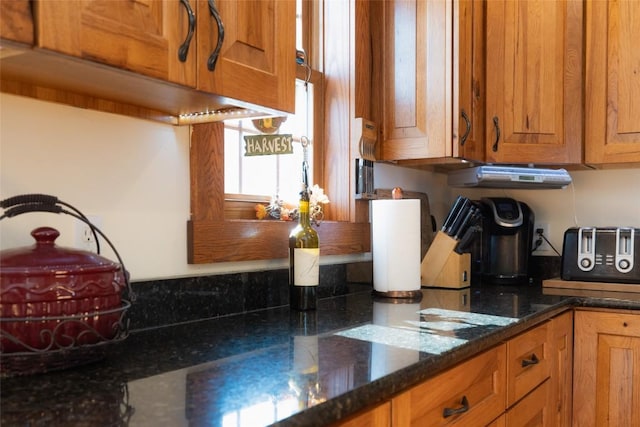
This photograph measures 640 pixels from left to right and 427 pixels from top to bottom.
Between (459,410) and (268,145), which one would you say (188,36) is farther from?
(459,410)

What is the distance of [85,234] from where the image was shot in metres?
1.22

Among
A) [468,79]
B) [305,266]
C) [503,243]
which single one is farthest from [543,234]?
[305,266]

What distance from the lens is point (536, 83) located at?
2.26 meters

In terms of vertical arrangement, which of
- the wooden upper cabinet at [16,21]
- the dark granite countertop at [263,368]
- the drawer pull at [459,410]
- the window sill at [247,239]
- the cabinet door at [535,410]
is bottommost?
the cabinet door at [535,410]

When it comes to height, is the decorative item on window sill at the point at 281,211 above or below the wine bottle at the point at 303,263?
above

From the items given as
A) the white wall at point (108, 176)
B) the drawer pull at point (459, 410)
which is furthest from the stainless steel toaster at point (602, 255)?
the white wall at point (108, 176)

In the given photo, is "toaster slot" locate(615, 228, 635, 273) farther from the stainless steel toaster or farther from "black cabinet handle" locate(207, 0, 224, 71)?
"black cabinet handle" locate(207, 0, 224, 71)

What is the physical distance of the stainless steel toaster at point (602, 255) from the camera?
217 cm

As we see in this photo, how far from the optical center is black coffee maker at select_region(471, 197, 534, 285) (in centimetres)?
244

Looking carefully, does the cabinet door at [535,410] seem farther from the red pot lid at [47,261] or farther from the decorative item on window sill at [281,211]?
the red pot lid at [47,261]

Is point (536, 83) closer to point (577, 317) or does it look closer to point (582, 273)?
point (582, 273)

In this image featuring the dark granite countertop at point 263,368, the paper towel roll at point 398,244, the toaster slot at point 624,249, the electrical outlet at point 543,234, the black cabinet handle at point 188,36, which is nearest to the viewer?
the dark granite countertop at point 263,368

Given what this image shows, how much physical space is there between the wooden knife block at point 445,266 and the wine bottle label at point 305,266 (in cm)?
78

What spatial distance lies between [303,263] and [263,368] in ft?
1.99
